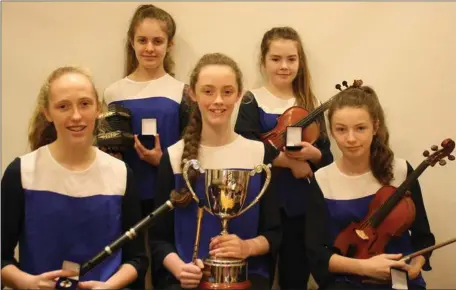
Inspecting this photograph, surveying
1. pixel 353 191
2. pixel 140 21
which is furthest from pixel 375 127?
pixel 140 21

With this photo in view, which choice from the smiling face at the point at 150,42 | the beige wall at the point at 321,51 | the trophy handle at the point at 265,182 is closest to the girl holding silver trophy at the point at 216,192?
the trophy handle at the point at 265,182

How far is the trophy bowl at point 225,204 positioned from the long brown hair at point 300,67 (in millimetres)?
665

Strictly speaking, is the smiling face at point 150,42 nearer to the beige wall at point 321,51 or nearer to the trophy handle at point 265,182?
the beige wall at point 321,51

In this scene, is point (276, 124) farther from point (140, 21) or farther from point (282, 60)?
point (140, 21)

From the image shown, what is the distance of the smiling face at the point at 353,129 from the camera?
1.87 m

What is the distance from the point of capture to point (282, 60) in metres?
2.34

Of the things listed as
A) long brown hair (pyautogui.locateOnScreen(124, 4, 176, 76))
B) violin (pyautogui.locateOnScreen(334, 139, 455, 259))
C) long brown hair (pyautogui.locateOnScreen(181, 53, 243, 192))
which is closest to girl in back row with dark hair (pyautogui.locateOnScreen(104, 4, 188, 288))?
long brown hair (pyautogui.locateOnScreen(124, 4, 176, 76))

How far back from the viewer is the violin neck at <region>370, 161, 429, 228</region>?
5.84 feet

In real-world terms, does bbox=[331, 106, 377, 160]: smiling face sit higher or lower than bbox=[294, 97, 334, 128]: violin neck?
lower

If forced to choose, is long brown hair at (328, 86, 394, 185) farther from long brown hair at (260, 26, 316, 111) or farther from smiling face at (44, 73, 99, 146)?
smiling face at (44, 73, 99, 146)

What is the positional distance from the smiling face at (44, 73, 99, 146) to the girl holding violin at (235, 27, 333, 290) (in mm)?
729

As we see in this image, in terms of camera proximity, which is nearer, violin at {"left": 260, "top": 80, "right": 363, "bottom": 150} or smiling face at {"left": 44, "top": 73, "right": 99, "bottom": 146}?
smiling face at {"left": 44, "top": 73, "right": 99, "bottom": 146}

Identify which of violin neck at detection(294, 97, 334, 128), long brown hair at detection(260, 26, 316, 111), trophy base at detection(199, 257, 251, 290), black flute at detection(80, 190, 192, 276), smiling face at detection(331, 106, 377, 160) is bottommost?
trophy base at detection(199, 257, 251, 290)

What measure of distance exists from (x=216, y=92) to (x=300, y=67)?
2.24 feet
